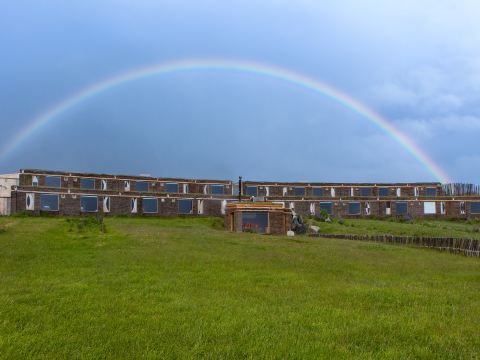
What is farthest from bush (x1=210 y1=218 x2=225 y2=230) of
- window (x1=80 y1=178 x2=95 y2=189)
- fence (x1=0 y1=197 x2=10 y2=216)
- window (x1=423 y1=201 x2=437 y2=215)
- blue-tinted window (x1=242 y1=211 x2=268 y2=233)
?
window (x1=423 y1=201 x2=437 y2=215)

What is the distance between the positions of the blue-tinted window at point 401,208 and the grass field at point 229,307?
5444cm

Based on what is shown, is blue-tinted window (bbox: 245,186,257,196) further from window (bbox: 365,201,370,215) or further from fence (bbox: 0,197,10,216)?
fence (bbox: 0,197,10,216)

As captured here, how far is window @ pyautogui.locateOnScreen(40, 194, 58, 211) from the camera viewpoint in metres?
55.8

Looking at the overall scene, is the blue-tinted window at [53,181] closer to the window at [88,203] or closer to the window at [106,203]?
the window at [88,203]

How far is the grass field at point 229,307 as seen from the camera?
7.65 m

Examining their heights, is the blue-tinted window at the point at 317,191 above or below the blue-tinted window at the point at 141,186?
below

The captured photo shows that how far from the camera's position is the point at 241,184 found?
75.1m

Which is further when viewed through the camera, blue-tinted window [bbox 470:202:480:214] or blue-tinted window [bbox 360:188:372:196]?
blue-tinted window [bbox 360:188:372:196]

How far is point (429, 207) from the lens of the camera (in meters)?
72.8

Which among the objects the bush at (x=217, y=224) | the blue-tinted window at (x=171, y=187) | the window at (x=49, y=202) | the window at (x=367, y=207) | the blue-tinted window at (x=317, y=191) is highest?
the blue-tinted window at (x=171, y=187)

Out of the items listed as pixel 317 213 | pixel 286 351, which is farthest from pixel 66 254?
pixel 317 213

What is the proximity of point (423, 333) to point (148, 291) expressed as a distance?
21.0ft

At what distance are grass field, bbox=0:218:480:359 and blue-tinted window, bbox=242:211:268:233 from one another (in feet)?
81.4

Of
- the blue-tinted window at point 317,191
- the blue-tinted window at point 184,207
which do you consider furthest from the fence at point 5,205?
the blue-tinted window at point 317,191
